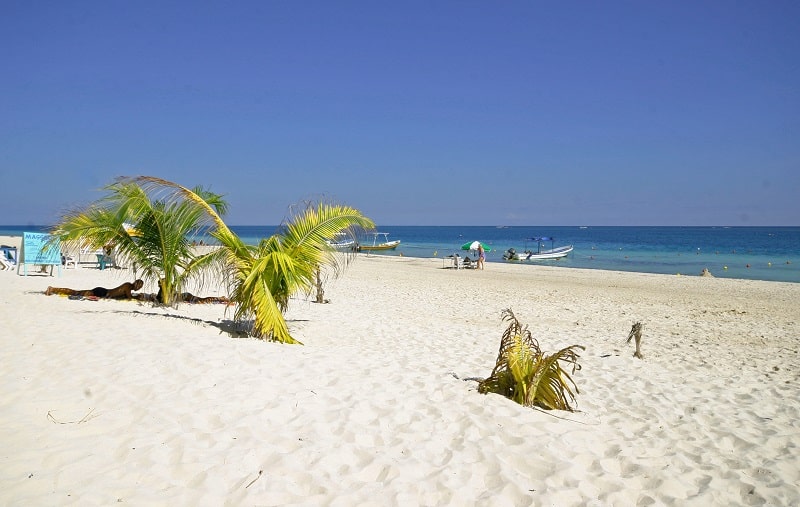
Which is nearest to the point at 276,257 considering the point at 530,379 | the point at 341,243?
the point at 341,243

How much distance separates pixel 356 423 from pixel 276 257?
11.4 feet

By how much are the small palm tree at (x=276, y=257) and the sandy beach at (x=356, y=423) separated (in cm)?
62

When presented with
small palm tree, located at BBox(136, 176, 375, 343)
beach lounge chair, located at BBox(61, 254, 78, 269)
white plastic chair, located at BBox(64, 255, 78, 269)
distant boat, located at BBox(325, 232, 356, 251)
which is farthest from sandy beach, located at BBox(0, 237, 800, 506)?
white plastic chair, located at BBox(64, 255, 78, 269)

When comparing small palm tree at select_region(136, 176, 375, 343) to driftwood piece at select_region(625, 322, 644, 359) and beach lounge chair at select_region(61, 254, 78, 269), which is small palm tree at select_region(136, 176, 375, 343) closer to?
driftwood piece at select_region(625, 322, 644, 359)

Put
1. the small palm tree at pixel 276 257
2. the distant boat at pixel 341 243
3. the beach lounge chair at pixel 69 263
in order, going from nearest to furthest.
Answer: the small palm tree at pixel 276 257
the distant boat at pixel 341 243
the beach lounge chair at pixel 69 263

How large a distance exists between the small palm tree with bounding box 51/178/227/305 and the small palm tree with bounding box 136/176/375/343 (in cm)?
42

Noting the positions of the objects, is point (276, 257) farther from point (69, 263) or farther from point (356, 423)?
point (69, 263)

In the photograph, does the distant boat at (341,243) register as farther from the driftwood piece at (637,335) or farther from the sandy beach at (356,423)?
the driftwood piece at (637,335)

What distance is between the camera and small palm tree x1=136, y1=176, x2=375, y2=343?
7023 mm

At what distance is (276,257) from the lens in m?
7.03

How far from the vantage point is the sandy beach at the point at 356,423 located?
124 inches

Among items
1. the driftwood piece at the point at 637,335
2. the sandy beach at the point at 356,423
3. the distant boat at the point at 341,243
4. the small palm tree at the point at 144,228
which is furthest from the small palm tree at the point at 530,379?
the small palm tree at the point at 144,228

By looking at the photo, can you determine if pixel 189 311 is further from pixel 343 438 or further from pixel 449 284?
pixel 449 284

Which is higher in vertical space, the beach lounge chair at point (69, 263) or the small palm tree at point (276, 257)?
the small palm tree at point (276, 257)
